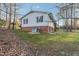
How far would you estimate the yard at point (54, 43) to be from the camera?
1.70m

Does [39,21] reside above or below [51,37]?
above

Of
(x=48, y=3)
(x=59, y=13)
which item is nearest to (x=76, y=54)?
(x=59, y=13)

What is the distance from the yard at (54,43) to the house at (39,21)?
0.06m

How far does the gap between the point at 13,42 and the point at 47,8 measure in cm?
42

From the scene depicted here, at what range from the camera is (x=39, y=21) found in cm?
172

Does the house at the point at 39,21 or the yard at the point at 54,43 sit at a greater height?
the house at the point at 39,21

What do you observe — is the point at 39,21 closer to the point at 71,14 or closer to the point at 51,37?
the point at 51,37

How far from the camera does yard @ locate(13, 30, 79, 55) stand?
170 cm

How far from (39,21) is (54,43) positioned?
234 mm

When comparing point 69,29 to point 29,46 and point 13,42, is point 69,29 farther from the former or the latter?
point 13,42

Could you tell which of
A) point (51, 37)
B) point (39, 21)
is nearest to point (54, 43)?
point (51, 37)

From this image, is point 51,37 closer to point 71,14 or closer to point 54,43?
point 54,43

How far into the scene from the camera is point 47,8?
1.73 m

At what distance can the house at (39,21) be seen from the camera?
172cm
